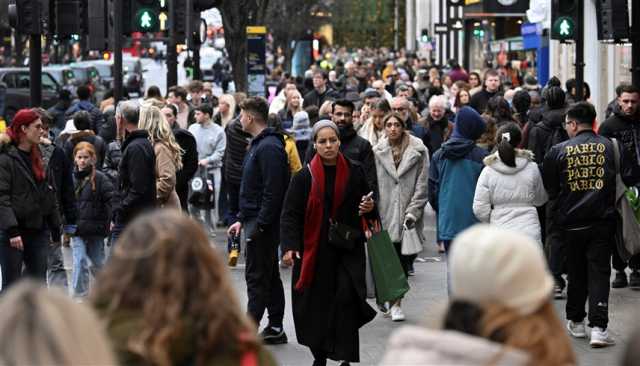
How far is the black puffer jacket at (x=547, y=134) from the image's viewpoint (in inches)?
546

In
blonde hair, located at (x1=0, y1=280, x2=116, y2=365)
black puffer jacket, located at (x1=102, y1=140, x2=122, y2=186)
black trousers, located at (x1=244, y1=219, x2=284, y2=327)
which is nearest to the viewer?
blonde hair, located at (x1=0, y1=280, x2=116, y2=365)

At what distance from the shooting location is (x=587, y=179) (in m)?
10.6

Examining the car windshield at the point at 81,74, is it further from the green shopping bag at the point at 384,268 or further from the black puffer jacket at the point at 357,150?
the green shopping bag at the point at 384,268

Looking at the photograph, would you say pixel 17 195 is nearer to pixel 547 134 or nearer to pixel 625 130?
pixel 547 134

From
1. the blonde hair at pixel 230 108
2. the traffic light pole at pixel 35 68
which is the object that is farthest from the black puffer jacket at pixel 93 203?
the blonde hair at pixel 230 108

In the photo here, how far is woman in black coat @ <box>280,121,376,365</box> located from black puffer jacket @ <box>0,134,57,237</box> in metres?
2.29

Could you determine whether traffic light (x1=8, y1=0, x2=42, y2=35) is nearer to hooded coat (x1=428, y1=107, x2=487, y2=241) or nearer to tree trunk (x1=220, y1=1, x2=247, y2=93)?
hooded coat (x1=428, y1=107, x2=487, y2=241)

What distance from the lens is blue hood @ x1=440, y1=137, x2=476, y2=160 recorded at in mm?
11344

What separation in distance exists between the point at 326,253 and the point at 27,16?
28.7 ft

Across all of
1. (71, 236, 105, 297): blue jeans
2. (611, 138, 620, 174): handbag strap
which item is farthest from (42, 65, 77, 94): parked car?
(611, 138, 620, 174): handbag strap

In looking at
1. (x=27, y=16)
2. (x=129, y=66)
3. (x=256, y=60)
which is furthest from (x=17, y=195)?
(x=129, y=66)

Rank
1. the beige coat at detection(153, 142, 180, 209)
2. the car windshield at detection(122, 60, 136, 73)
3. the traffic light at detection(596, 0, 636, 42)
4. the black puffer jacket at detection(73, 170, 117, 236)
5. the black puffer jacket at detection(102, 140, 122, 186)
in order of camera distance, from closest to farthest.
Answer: the beige coat at detection(153, 142, 180, 209), the black puffer jacket at detection(73, 170, 117, 236), the black puffer jacket at detection(102, 140, 122, 186), the traffic light at detection(596, 0, 636, 42), the car windshield at detection(122, 60, 136, 73)

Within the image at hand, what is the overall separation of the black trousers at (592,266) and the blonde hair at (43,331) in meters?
7.45

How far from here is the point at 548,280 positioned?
4.21 metres
